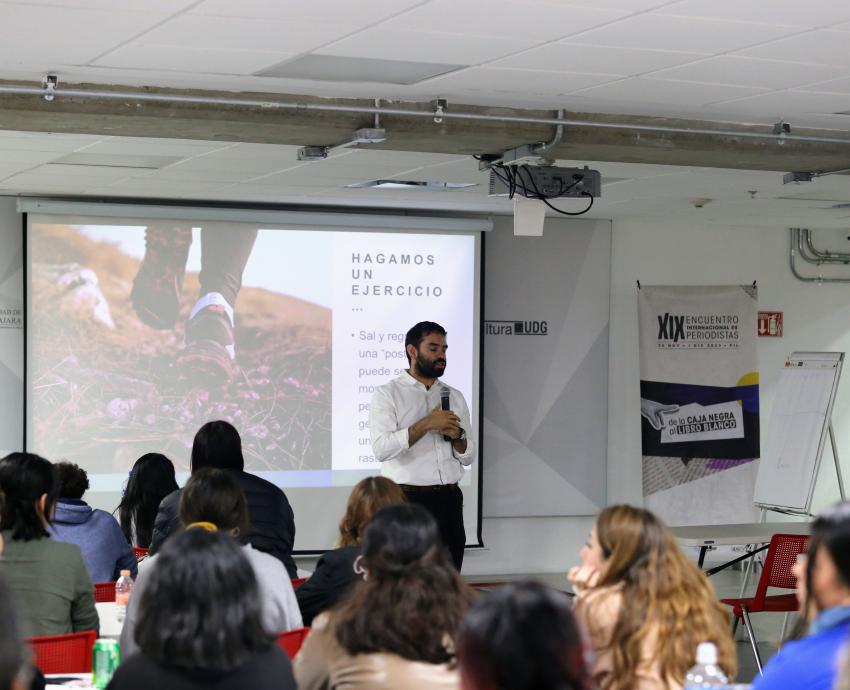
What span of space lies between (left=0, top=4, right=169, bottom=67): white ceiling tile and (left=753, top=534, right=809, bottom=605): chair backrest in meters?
4.02

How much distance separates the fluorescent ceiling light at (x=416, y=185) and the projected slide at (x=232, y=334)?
1.15 metres

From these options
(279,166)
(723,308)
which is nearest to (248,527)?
(279,166)

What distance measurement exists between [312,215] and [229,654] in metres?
6.82

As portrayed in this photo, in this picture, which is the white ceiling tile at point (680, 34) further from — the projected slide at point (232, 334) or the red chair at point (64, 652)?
the projected slide at point (232, 334)

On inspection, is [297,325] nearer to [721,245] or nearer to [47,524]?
[721,245]

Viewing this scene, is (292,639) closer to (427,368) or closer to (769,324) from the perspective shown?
(427,368)

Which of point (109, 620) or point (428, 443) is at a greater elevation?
point (428, 443)

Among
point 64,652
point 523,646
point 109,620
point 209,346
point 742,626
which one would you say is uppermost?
point 209,346

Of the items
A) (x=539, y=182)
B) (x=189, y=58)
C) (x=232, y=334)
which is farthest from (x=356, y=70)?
(x=232, y=334)

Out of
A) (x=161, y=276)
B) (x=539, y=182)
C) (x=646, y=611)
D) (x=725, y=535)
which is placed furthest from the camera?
(x=161, y=276)

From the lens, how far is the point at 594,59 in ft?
14.4

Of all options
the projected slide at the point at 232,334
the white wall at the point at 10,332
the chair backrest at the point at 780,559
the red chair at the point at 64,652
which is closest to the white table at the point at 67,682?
the red chair at the point at 64,652

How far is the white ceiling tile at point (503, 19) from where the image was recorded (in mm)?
3697

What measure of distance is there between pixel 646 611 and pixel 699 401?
23.9 feet
